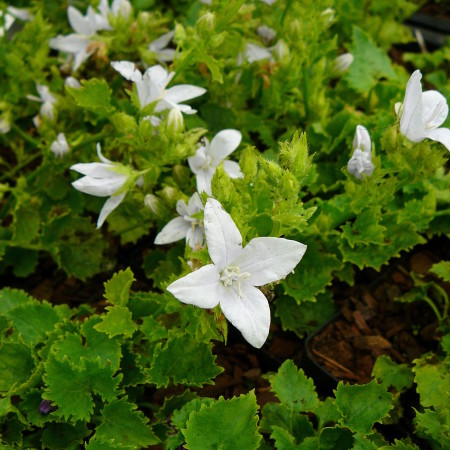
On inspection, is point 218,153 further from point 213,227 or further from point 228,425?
point 228,425

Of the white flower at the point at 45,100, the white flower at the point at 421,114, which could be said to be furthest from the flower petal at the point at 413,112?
the white flower at the point at 45,100

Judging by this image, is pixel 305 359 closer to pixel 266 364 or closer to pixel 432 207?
pixel 266 364

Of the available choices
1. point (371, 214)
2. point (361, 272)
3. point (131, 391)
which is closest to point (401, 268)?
point (361, 272)

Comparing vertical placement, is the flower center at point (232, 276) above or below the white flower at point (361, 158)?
above

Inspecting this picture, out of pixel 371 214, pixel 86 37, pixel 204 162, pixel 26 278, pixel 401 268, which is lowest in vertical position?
pixel 401 268

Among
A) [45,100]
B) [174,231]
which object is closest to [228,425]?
[174,231]

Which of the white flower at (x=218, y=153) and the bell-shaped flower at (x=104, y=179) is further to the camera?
the white flower at (x=218, y=153)

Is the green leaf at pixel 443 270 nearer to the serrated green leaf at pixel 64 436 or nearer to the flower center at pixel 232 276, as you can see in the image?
the flower center at pixel 232 276
